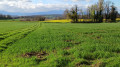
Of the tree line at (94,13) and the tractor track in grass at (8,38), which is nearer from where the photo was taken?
the tractor track in grass at (8,38)

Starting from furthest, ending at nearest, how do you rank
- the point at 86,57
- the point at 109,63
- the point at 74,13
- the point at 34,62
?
the point at 74,13 < the point at 86,57 < the point at 34,62 < the point at 109,63

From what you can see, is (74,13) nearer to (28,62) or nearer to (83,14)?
(83,14)

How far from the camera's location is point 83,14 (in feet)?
306

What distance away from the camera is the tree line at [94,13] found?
288 ft

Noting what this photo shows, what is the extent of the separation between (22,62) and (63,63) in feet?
8.12

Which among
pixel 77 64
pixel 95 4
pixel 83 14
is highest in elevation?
pixel 95 4

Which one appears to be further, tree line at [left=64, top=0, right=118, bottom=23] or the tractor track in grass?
tree line at [left=64, top=0, right=118, bottom=23]

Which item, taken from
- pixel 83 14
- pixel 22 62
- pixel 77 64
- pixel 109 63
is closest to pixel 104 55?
pixel 109 63

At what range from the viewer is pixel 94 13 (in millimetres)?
87500

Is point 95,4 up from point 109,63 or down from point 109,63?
up

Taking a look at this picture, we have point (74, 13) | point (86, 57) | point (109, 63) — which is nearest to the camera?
point (109, 63)

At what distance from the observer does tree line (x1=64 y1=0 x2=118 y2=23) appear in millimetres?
87656

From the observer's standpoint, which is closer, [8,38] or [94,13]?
[8,38]

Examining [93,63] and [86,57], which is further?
[86,57]
